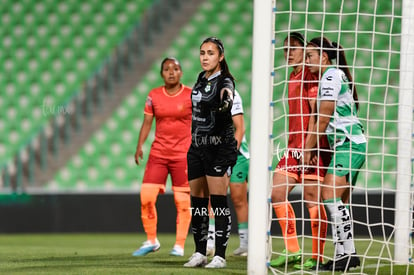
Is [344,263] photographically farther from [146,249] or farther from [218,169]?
[146,249]

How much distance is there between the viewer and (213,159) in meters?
5.75

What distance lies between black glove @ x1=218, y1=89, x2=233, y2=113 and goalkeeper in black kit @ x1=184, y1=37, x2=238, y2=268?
0.05 metres

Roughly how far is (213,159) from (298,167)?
61cm

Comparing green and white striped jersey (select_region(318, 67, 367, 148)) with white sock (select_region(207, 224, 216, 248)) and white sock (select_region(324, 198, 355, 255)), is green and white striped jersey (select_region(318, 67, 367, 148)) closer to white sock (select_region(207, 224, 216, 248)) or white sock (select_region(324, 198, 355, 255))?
white sock (select_region(324, 198, 355, 255))

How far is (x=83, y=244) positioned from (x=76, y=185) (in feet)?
8.90

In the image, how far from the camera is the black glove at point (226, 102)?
5504 millimetres

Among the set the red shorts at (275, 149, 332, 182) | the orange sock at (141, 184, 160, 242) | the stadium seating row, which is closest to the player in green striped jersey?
the red shorts at (275, 149, 332, 182)

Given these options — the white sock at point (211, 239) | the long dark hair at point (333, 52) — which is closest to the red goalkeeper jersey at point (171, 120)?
the white sock at point (211, 239)

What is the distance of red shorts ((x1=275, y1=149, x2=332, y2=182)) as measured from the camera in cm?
592

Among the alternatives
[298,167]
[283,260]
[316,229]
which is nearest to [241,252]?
[283,260]

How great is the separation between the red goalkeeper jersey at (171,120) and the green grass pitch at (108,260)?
3.01 ft

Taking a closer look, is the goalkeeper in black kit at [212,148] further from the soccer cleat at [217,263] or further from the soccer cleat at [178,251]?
the soccer cleat at [178,251]

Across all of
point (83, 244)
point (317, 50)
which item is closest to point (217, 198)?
point (317, 50)

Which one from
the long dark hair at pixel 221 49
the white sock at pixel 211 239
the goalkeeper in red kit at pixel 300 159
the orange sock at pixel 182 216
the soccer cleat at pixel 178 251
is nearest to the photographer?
the long dark hair at pixel 221 49
